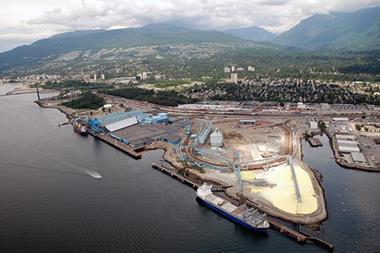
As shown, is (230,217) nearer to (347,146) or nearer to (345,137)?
(347,146)

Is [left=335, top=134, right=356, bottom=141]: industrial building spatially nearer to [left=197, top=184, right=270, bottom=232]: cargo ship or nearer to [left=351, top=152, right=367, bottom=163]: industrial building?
[left=351, top=152, right=367, bottom=163]: industrial building

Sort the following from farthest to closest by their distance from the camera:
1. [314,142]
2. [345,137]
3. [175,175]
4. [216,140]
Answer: [345,137] → [314,142] → [216,140] → [175,175]

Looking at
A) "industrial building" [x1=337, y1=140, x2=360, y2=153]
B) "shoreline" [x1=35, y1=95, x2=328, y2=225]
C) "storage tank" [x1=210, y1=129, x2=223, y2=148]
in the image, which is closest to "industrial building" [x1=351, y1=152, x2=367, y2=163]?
"industrial building" [x1=337, y1=140, x2=360, y2=153]

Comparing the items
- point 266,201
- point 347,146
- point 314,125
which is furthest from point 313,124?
point 266,201

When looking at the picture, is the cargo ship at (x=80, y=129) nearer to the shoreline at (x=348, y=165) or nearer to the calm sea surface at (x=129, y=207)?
the calm sea surface at (x=129, y=207)

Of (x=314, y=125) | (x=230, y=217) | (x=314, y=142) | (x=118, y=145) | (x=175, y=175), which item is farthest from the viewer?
(x=314, y=125)

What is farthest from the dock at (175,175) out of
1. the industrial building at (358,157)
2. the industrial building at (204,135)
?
the industrial building at (358,157)
